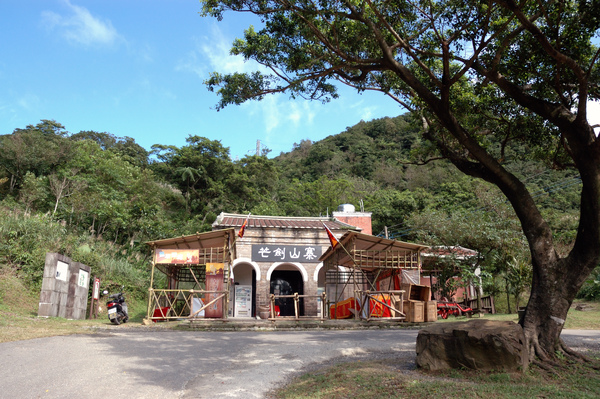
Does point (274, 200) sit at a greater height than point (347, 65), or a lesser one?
greater

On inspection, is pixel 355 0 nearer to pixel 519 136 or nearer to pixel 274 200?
pixel 519 136

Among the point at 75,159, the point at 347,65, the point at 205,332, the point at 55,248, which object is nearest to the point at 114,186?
the point at 75,159

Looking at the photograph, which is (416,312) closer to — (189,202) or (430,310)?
(430,310)

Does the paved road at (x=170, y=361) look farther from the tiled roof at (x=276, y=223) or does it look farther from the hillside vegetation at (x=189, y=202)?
the tiled roof at (x=276, y=223)

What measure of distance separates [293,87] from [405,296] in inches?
318

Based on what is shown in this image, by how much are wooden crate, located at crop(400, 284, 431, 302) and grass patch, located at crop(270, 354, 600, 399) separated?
7.92 meters

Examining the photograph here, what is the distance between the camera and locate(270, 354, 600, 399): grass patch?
416cm

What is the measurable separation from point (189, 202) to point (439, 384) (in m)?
26.9

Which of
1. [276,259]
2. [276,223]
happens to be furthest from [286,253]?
[276,223]

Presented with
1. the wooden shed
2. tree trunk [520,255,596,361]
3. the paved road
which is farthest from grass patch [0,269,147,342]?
tree trunk [520,255,596,361]

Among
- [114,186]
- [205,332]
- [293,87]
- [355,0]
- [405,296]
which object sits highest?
[114,186]

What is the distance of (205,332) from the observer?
34.6 feet

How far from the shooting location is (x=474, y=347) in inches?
201

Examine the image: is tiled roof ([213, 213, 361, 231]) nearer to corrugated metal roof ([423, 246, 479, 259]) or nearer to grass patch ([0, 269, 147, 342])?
corrugated metal roof ([423, 246, 479, 259])
